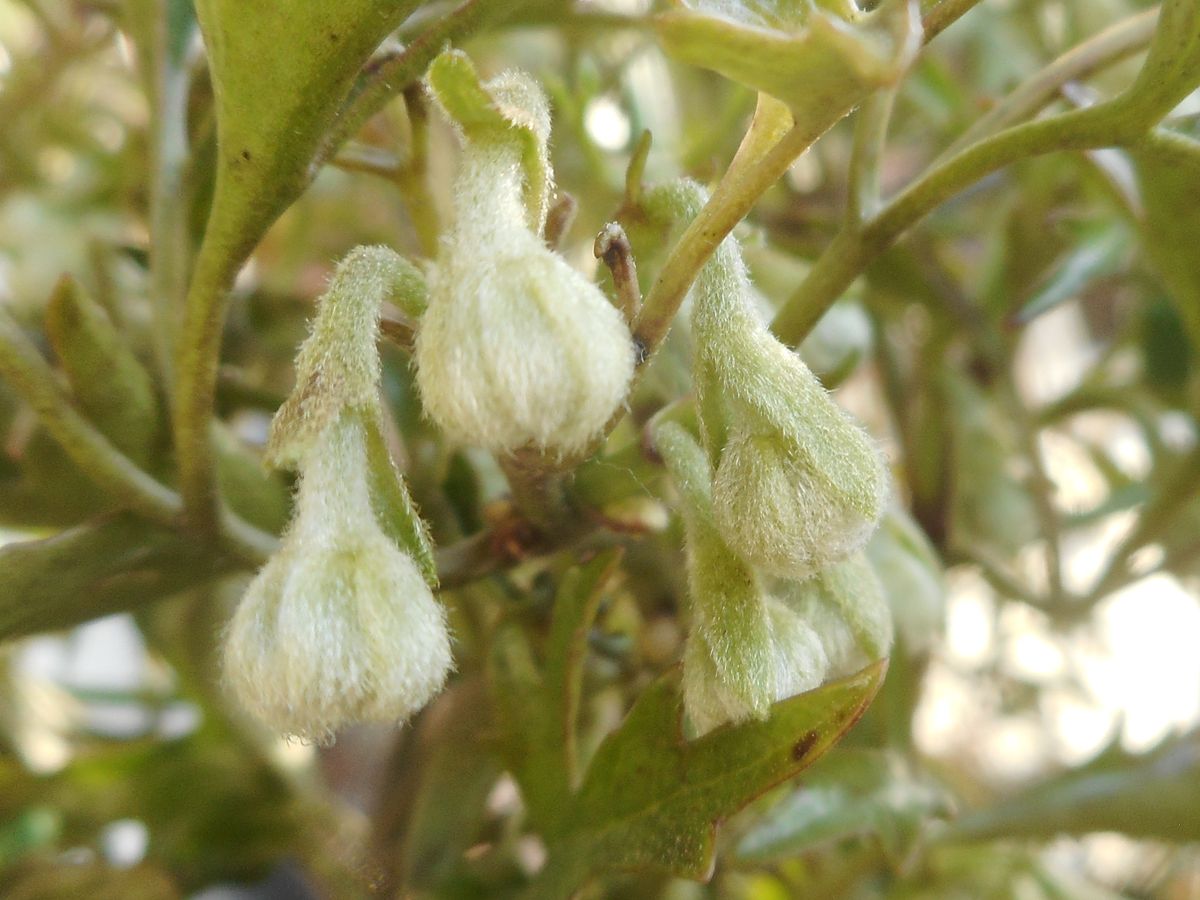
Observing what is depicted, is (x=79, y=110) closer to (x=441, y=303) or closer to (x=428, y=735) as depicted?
(x=428, y=735)

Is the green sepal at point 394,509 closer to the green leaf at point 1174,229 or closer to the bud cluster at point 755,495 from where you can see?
the bud cluster at point 755,495

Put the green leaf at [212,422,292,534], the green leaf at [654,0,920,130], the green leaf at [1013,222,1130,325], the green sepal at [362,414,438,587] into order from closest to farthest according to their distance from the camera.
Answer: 1. the green leaf at [654,0,920,130]
2. the green sepal at [362,414,438,587]
3. the green leaf at [212,422,292,534]
4. the green leaf at [1013,222,1130,325]

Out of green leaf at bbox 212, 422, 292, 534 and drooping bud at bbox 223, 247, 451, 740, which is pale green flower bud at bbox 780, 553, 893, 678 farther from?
green leaf at bbox 212, 422, 292, 534

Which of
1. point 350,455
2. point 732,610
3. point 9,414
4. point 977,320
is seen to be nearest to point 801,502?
point 732,610

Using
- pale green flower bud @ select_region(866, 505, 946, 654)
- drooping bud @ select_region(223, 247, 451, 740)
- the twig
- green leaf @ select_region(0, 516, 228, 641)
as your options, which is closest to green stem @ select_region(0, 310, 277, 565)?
green leaf @ select_region(0, 516, 228, 641)

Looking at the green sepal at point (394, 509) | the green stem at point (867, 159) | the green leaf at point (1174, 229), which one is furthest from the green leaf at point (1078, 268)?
the green sepal at point (394, 509)
